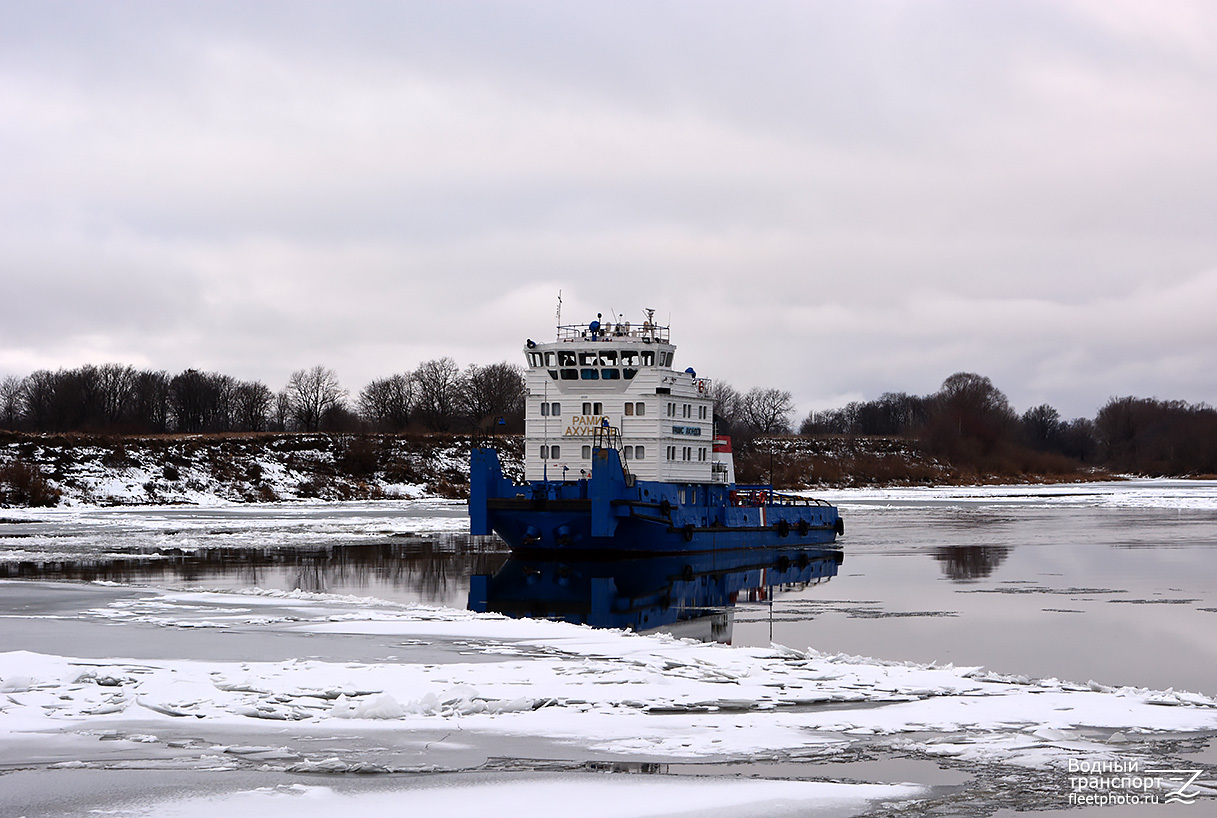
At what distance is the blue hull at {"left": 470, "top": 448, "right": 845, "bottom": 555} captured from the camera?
2956 centimetres

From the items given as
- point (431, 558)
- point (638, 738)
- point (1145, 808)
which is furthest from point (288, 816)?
point (431, 558)

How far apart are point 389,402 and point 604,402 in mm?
79475

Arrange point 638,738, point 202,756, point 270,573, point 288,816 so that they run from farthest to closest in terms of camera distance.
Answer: point 270,573 → point 638,738 → point 202,756 → point 288,816

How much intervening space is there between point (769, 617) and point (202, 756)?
12.6 meters

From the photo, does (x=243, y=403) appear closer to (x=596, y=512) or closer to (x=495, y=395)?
(x=495, y=395)

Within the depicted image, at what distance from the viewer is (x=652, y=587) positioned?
25.0 m

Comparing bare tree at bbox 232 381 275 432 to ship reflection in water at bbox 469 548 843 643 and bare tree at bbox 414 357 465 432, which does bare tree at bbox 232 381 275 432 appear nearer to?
bare tree at bbox 414 357 465 432

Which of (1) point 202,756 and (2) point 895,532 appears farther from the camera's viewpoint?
(2) point 895,532

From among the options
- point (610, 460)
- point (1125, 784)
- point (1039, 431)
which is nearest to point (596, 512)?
point (610, 460)

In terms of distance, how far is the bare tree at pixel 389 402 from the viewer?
108 meters

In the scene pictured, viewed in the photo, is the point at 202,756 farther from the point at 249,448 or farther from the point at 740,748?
the point at 249,448

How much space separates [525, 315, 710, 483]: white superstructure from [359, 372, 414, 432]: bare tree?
7473 centimetres

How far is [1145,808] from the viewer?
7.61 meters

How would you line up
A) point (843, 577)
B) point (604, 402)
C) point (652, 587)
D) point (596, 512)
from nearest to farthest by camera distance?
point (652, 587) < point (843, 577) < point (596, 512) < point (604, 402)
